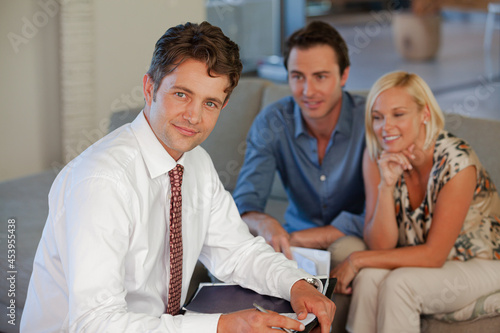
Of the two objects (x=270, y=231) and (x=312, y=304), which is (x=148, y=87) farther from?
(x=270, y=231)

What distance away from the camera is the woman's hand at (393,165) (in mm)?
2064

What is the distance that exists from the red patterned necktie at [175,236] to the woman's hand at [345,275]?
630 mm

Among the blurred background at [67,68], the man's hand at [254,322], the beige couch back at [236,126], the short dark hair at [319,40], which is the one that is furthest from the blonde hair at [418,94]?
the blurred background at [67,68]

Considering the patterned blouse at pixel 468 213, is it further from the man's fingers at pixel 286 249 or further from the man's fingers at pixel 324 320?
the man's fingers at pixel 324 320

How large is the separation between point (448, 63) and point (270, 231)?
6.22 metres

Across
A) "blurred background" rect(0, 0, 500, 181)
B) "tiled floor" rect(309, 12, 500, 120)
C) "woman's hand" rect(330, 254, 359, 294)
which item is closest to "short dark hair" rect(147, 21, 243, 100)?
"woman's hand" rect(330, 254, 359, 294)

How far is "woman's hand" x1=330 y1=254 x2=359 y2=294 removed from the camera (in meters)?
2.03

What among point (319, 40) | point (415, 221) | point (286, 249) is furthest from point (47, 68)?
point (415, 221)

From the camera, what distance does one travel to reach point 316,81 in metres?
2.37

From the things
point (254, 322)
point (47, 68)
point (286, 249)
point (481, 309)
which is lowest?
point (481, 309)

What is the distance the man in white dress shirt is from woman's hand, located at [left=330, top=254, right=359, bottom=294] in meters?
0.43

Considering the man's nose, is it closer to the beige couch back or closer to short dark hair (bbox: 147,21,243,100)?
short dark hair (bbox: 147,21,243,100)

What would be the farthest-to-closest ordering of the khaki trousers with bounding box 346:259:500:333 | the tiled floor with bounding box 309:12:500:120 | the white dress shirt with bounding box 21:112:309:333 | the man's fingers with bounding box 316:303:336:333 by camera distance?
1. the tiled floor with bounding box 309:12:500:120
2. the khaki trousers with bounding box 346:259:500:333
3. the man's fingers with bounding box 316:303:336:333
4. the white dress shirt with bounding box 21:112:309:333

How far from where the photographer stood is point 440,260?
1.96 m
